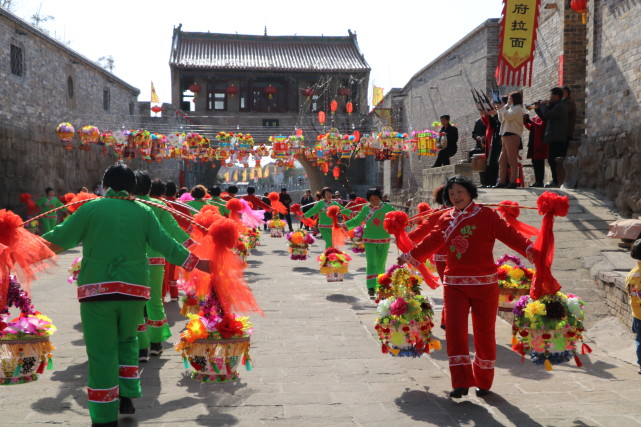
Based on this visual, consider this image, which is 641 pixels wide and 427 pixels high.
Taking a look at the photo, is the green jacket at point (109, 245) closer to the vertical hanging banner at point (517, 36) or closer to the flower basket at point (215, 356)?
the flower basket at point (215, 356)

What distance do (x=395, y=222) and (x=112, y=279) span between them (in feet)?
8.18

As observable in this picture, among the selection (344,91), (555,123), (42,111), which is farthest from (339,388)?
(344,91)

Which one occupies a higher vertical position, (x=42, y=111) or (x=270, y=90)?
(x=270, y=90)

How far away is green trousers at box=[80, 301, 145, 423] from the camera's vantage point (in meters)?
3.87

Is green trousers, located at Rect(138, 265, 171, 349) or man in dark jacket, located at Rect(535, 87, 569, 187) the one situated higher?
man in dark jacket, located at Rect(535, 87, 569, 187)

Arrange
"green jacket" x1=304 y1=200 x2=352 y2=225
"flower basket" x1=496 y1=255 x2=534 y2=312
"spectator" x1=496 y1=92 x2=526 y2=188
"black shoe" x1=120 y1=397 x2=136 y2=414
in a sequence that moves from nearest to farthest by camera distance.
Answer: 1. "black shoe" x1=120 y1=397 x2=136 y2=414
2. "flower basket" x1=496 y1=255 x2=534 y2=312
3. "green jacket" x1=304 y1=200 x2=352 y2=225
4. "spectator" x1=496 y1=92 x2=526 y2=188

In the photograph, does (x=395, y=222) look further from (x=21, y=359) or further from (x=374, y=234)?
(x=374, y=234)

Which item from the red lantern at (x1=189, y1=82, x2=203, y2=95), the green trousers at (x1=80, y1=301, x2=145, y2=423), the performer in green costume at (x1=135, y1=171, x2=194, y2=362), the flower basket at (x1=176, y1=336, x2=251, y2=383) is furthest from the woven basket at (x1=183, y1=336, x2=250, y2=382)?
the red lantern at (x1=189, y1=82, x2=203, y2=95)

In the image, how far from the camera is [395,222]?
5418mm

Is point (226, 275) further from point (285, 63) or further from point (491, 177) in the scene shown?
point (285, 63)

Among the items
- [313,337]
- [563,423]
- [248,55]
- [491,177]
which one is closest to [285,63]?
[248,55]

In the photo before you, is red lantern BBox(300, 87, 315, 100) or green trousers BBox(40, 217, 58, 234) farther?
red lantern BBox(300, 87, 315, 100)

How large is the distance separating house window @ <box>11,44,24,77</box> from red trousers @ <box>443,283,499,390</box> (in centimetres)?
1834

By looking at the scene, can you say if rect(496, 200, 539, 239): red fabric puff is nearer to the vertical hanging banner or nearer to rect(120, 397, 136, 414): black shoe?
rect(120, 397, 136, 414): black shoe
